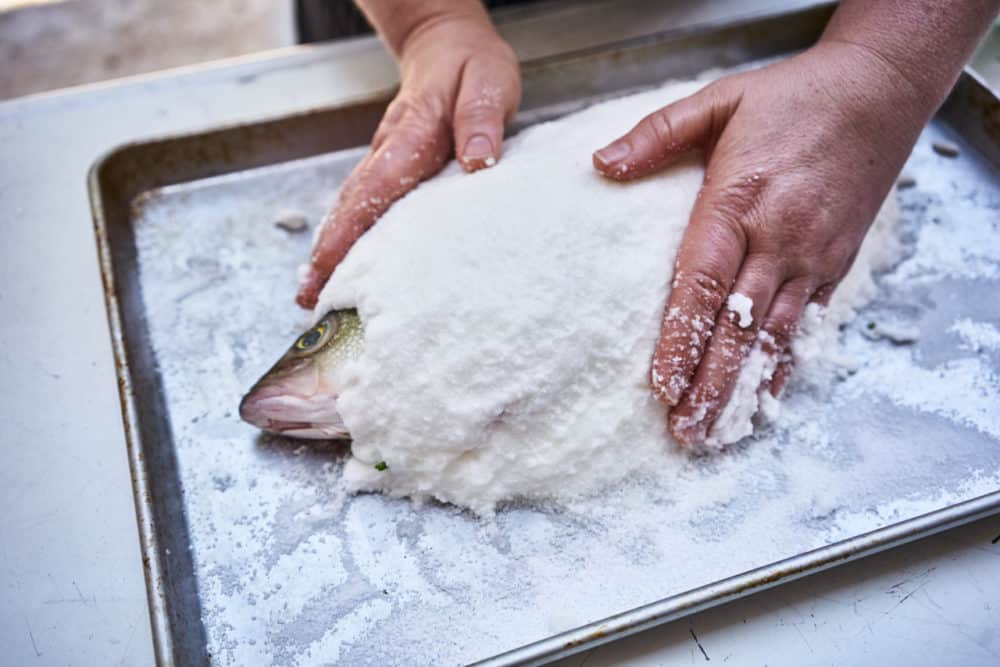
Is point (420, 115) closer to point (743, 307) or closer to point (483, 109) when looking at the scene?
point (483, 109)

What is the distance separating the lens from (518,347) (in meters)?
1.09

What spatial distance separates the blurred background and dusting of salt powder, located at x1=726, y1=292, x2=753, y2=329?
106 inches

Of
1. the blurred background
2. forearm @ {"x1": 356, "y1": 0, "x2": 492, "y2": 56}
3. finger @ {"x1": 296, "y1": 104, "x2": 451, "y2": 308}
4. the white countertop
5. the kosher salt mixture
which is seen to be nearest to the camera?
the white countertop

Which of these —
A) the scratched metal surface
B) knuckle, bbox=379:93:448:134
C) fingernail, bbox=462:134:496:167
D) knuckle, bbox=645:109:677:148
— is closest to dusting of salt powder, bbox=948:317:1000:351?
the scratched metal surface

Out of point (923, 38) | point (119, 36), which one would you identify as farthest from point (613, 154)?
point (119, 36)

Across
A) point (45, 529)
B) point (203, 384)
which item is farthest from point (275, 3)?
point (45, 529)

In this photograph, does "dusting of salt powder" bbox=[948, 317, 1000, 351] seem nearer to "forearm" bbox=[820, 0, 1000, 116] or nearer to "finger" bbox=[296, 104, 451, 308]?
"forearm" bbox=[820, 0, 1000, 116]

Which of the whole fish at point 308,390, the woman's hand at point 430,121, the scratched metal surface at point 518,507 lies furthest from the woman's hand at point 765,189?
the whole fish at point 308,390

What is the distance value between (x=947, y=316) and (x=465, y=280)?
83 cm

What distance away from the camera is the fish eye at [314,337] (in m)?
1.18

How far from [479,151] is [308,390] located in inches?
18.2

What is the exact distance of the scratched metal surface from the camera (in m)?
1.03

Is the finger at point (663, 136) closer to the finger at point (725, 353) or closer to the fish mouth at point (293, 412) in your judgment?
the finger at point (725, 353)

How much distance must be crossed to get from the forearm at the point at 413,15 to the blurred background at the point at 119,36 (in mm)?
1937
